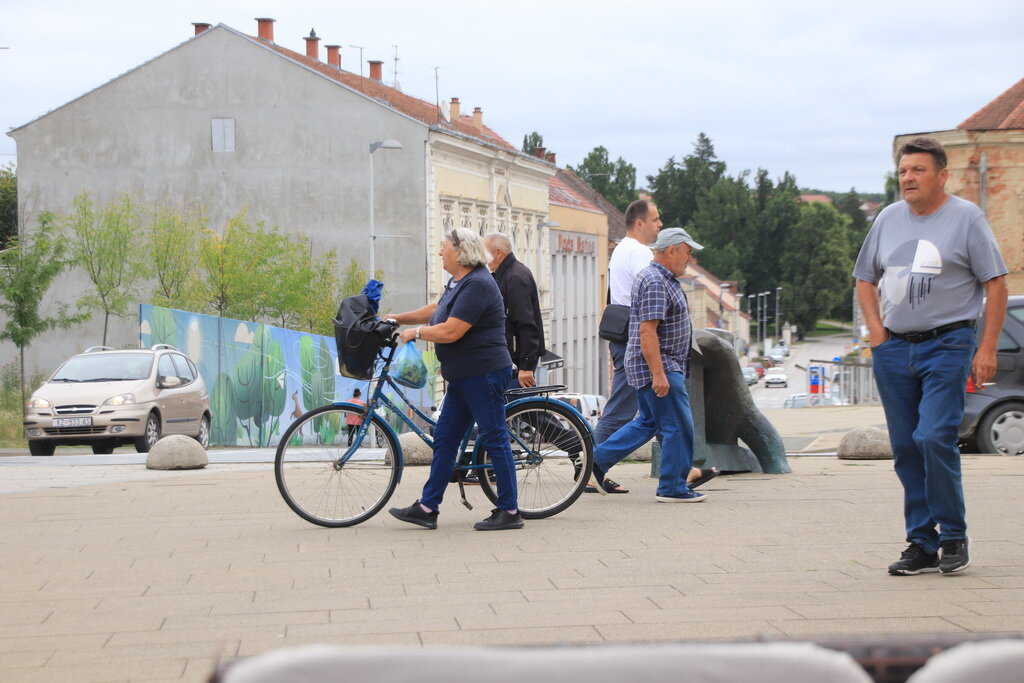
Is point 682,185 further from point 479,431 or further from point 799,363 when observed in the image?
point 479,431

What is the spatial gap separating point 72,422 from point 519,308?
1179 cm

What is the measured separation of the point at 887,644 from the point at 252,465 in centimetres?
1355

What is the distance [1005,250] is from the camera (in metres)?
35.9

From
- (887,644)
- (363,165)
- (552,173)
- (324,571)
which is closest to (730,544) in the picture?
(324,571)

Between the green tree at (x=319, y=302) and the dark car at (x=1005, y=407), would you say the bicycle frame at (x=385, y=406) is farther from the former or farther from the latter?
the green tree at (x=319, y=302)

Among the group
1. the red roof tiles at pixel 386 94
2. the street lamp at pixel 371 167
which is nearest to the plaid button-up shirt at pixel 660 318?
the street lamp at pixel 371 167

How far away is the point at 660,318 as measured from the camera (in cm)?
920

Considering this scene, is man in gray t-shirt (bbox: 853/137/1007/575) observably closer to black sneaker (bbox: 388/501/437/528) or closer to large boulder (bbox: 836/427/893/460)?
black sneaker (bbox: 388/501/437/528)

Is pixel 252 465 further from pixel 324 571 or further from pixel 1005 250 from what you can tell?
pixel 1005 250

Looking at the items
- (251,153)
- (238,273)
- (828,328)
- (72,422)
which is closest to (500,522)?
(72,422)

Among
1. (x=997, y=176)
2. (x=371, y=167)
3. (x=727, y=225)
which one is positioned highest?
(x=727, y=225)

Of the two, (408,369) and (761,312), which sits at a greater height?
(761,312)

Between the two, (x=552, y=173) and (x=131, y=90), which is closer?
(x=131, y=90)

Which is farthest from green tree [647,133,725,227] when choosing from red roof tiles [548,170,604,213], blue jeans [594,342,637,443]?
blue jeans [594,342,637,443]
